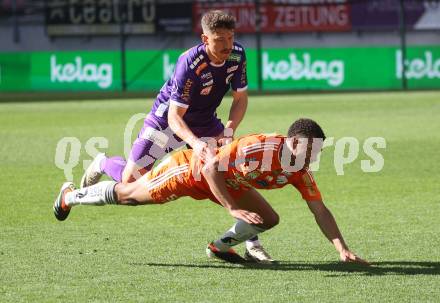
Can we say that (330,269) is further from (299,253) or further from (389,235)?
(389,235)

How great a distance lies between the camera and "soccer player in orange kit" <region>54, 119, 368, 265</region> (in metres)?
7.50

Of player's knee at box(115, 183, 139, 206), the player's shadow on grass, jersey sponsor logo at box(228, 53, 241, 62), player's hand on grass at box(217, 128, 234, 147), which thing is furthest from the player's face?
the player's shadow on grass

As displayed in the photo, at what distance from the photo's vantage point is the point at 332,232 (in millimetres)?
7863

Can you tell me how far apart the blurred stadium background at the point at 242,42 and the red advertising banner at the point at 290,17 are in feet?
0.12

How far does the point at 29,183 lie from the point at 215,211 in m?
3.36

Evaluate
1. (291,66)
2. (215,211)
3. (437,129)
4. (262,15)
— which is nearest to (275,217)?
(215,211)

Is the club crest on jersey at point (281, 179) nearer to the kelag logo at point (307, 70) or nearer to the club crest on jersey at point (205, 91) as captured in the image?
the club crest on jersey at point (205, 91)

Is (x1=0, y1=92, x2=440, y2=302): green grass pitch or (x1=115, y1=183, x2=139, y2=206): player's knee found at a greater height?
(x1=115, y1=183, x2=139, y2=206): player's knee

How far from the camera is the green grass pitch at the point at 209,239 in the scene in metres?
7.22

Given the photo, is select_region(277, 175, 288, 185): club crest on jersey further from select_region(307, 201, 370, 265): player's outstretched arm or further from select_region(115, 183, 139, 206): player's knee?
select_region(115, 183, 139, 206): player's knee

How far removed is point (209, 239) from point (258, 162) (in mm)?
2043

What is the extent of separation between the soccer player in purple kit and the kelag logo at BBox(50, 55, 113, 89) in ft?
84.6

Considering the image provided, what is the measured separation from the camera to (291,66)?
1385 inches

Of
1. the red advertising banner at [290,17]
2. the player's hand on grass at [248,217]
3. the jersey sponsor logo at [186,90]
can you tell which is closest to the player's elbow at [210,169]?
the player's hand on grass at [248,217]
